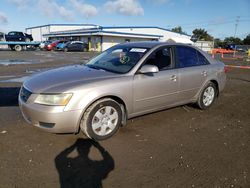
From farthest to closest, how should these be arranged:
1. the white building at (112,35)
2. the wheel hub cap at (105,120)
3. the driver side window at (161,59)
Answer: the white building at (112,35)
the driver side window at (161,59)
the wheel hub cap at (105,120)

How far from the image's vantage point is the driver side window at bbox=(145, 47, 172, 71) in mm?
4656

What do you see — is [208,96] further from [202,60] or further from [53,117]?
[53,117]

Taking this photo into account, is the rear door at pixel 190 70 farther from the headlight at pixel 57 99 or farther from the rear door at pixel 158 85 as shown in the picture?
the headlight at pixel 57 99

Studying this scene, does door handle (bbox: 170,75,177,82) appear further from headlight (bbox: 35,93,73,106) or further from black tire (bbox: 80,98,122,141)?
headlight (bbox: 35,93,73,106)

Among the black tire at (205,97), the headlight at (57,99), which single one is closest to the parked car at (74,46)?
the black tire at (205,97)

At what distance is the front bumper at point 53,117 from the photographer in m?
3.56

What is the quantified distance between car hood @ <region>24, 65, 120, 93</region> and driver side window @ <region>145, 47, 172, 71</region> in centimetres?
88

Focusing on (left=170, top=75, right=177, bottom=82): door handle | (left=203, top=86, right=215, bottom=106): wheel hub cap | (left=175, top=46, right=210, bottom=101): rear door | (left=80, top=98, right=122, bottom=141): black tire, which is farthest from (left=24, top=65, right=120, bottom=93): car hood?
(left=203, top=86, right=215, bottom=106): wheel hub cap

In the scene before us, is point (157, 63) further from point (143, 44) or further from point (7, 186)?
point (7, 186)

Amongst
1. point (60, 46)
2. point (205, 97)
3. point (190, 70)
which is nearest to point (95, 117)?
point (190, 70)

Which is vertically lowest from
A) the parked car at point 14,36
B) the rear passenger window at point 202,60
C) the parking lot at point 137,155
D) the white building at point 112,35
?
the parking lot at point 137,155

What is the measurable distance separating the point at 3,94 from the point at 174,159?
5.39 m

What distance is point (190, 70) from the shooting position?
17.0 feet

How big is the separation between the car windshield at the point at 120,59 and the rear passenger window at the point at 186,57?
2.72 ft
